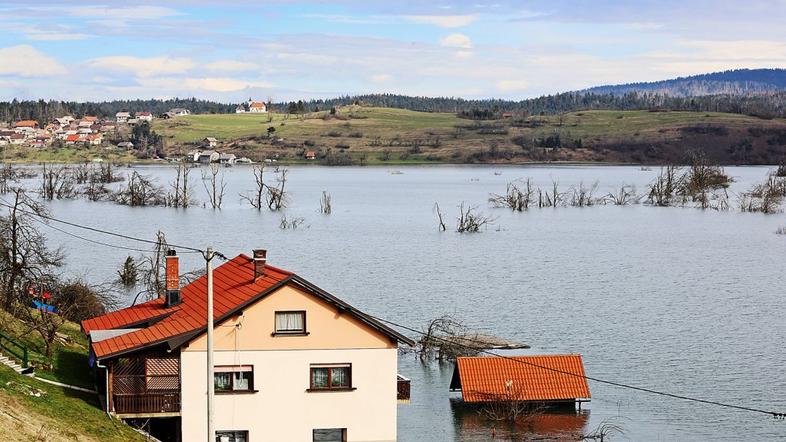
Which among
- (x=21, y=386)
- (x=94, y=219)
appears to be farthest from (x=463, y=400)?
(x=94, y=219)

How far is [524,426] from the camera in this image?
49906 mm

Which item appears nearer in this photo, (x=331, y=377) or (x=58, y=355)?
(x=331, y=377)

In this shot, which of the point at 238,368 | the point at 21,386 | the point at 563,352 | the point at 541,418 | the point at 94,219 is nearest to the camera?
the point at 21,386

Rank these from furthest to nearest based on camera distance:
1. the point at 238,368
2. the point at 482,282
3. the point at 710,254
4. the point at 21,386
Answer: the point at 710,254 < the point at 482,282 < the point at 238,368 < the point at 21,386

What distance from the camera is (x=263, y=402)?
129ft

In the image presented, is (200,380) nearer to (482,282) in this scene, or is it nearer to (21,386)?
(21,386)

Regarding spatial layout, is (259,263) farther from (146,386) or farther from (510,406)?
(510,406)

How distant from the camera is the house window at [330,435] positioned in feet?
131

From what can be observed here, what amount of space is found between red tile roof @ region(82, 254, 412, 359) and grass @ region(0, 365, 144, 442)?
77.5 inches

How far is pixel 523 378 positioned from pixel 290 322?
16.7 m

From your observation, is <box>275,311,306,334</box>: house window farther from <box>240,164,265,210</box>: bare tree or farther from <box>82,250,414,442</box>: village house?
<box>240,164,265,210</box>: bare tree

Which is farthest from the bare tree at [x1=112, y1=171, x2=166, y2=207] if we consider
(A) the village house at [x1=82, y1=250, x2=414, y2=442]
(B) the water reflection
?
(A) the village house at [x1=82, y1=250, x2=414, y2=442]

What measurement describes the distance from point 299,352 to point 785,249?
9267cm

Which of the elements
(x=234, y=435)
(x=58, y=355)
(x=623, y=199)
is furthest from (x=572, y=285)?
(x=623, y=199)
